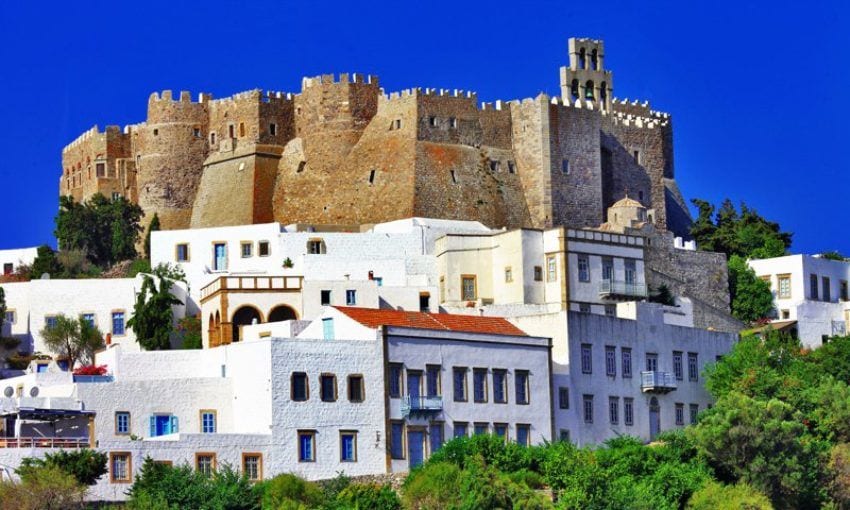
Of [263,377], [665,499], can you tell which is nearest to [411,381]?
[263,377]

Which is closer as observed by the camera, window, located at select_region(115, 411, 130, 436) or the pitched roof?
window, located at select_region(115, 411, 130, 436)

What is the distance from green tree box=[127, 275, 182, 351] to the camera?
7119 centimetres

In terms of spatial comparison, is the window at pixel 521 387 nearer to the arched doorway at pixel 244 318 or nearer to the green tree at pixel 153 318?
the arched doorway at pixel 244 318

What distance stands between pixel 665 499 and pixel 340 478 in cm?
966

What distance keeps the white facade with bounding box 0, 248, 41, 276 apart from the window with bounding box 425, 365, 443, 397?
29.5 meters

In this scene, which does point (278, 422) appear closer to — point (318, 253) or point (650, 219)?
point (318, 253)

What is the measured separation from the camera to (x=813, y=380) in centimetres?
6812

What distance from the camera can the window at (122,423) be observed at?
58438mm

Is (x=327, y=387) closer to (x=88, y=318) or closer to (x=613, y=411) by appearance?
(x=613, y=411)

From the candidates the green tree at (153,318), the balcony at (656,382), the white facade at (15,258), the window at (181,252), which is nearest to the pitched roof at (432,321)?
the balcony at (656,382)

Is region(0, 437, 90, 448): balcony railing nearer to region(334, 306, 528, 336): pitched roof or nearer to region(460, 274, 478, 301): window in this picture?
region(334, 306, 528, 336): pitched roof

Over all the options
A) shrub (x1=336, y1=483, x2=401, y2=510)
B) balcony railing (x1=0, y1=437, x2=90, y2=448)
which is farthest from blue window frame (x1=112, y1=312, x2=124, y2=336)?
shrub (x1=336, y1=483, x2=401, y2=510)

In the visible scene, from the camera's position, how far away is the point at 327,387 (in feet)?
Answer: 189

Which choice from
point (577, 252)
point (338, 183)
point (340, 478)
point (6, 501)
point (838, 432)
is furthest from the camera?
point (338, 183)
